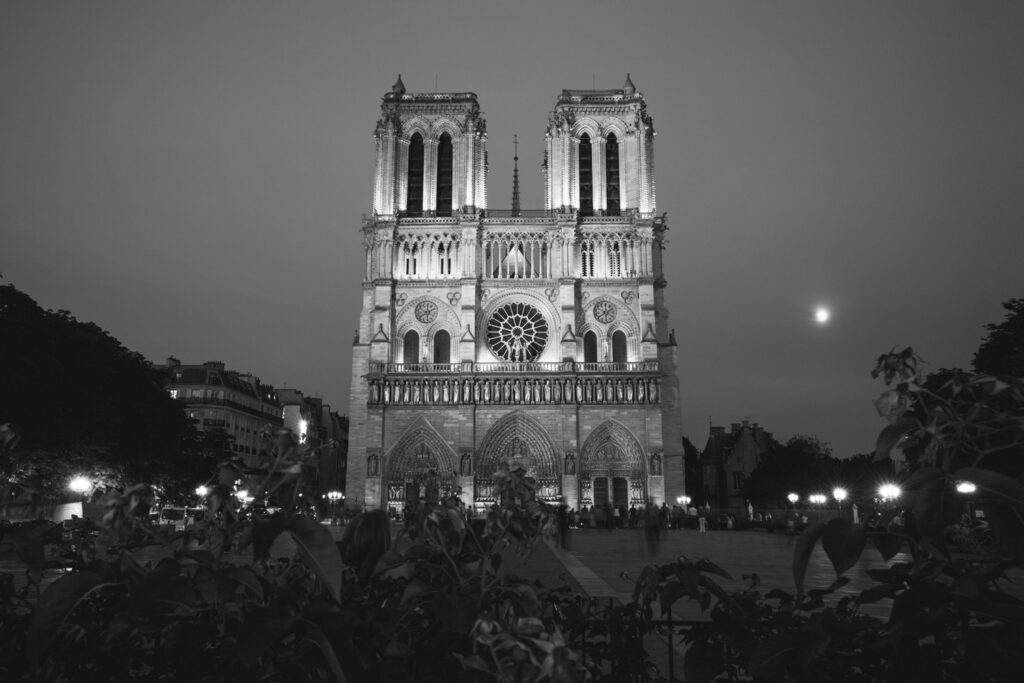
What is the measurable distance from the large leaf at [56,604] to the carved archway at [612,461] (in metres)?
41.6

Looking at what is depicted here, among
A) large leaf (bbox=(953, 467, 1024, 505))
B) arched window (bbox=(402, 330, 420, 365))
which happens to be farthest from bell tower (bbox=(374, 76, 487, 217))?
large leaf (bbox=(953, 467, 1024, 505))

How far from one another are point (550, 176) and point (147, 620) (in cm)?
4713

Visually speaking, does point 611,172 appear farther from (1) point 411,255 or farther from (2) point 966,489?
(2) point 966,489

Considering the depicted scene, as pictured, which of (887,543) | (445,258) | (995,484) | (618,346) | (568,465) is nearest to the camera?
(995,484)

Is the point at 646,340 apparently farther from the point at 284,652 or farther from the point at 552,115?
the point at 284,652

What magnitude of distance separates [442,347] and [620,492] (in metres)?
13.7

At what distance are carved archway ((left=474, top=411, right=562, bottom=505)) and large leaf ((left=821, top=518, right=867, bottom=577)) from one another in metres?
41.1

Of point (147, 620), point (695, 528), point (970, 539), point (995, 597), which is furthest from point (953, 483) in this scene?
point (695, 528)

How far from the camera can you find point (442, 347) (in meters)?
46.6

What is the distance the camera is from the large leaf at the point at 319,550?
143 cm

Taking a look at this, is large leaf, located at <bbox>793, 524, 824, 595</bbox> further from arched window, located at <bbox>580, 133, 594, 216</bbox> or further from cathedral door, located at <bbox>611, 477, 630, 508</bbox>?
arched window, located at <bbox>580, 133, 594, 216</bbox>

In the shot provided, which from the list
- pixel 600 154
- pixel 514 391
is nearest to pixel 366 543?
pixel 514 391

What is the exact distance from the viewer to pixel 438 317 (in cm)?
4553

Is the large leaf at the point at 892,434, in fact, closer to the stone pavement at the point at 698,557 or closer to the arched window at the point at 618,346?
the stone pavement at the point at 698,557
